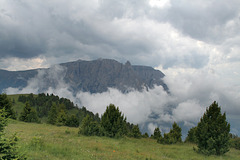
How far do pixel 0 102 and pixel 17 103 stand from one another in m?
75.6

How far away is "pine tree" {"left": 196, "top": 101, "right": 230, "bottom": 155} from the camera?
2219cm

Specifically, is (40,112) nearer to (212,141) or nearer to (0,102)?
(0,102)

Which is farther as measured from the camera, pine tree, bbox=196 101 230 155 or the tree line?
the tree line

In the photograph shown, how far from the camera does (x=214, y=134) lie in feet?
73.8

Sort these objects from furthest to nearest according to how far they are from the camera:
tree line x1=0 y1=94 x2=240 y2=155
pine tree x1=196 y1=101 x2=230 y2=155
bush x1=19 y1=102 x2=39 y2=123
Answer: bush x1=19 y1=102 x2=39 y2=123
tree line x1=0 y1=94 x2=240 y2=155
pine tree x1=196 y1=101 x2=230 y2=155

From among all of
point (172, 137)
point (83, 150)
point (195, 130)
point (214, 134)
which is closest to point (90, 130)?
point (83, 150)

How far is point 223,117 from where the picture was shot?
75.6 ft

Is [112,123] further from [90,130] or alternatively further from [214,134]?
[214,134]

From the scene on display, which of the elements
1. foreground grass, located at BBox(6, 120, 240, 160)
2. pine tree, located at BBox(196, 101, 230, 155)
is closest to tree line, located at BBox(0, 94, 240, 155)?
pine tree, located at BBox(196, 101, 230, 155)

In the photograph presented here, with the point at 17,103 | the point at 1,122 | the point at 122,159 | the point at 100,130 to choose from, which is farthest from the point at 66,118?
the point at 17,103

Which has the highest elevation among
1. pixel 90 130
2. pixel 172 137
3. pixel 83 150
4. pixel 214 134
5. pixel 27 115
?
pixel 214 134

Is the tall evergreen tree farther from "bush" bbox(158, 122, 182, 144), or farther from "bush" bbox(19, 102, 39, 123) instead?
"bush" bbox(19, 102, 39, 123)

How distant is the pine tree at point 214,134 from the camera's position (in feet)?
72.8

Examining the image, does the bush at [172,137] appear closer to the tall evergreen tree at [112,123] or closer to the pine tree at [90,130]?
the tall evergreen tree at [112,123]
